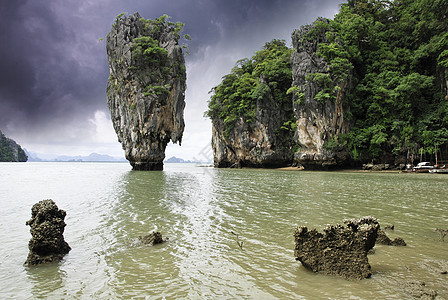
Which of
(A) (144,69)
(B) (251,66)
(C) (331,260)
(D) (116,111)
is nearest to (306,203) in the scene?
(C) (331,260)

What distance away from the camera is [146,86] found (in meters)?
35.0

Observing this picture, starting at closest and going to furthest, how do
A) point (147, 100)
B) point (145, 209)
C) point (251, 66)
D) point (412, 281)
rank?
point (412, 281)
point (145, 209)
point (147, 100)
point (251, 66)

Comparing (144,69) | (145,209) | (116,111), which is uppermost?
(144,69)

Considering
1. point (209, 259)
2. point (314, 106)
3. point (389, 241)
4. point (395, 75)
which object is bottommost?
point (209, 259)

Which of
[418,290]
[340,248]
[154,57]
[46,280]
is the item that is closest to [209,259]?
[340,248]

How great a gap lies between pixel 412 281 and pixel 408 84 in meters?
31.6

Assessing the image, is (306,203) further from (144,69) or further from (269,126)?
(144,69)

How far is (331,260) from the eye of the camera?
358cm

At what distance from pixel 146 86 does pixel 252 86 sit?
17715 millimetres

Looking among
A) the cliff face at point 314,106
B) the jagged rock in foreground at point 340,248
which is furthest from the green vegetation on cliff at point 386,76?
the jagged rock in foreground at point 340,248

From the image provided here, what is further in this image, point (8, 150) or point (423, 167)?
point (8, 150)

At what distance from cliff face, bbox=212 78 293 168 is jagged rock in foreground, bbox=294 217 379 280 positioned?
1388 inches

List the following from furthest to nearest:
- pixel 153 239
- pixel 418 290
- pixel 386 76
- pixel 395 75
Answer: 1. pixel 386 76
2. pixel 395 75
3. pixel 153 239
4. pixel 418 290

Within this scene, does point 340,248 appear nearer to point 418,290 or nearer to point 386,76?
point 418,290
